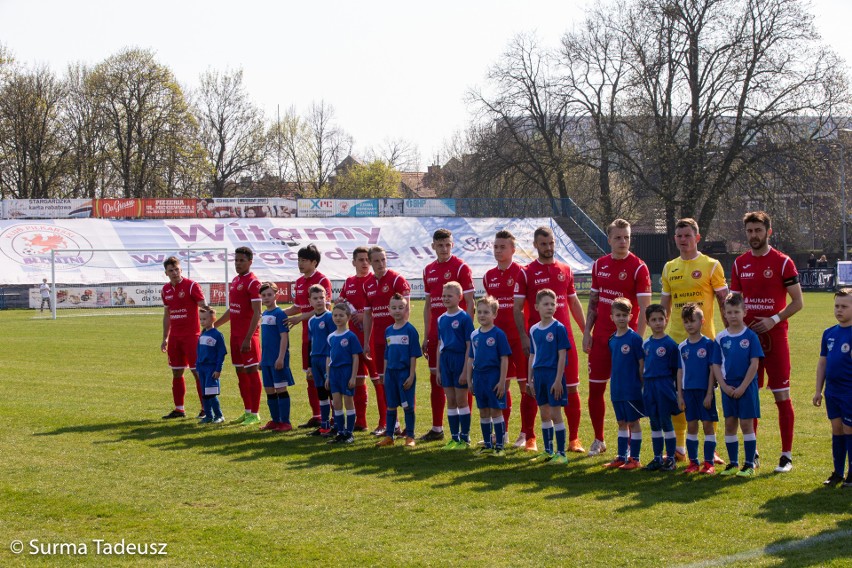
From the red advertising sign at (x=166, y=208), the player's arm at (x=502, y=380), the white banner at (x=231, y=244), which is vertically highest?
the red advertising sign at (x=166, y=208)

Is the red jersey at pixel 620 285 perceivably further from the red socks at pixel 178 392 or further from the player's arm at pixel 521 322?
the red socks at pixel 178 392

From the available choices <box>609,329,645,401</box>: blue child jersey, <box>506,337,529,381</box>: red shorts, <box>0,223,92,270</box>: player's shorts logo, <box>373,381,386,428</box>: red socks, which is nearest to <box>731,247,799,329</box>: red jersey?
<box>609,329,645,401</box>: blue child jersey

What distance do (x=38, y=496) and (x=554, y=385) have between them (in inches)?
170

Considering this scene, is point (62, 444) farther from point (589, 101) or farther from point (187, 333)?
point (589, 101)

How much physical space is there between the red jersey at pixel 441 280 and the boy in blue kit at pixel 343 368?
0.88 m

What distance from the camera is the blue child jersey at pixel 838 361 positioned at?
725cm

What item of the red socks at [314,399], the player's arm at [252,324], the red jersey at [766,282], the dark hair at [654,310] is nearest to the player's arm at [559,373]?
the dark hair at [654,310]

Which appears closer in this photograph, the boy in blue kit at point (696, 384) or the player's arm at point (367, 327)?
the boy in blue kit at point (696, 384)

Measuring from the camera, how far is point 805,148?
40375 millimetres

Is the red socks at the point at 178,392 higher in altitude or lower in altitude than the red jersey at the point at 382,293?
lower

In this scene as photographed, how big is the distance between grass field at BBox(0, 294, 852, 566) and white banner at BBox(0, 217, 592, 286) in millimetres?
30856

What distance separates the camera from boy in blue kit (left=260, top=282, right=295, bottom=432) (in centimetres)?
1069

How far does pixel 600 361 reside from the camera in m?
8.67

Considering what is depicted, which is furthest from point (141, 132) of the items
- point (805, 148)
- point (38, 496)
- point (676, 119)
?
point (38, 496)
